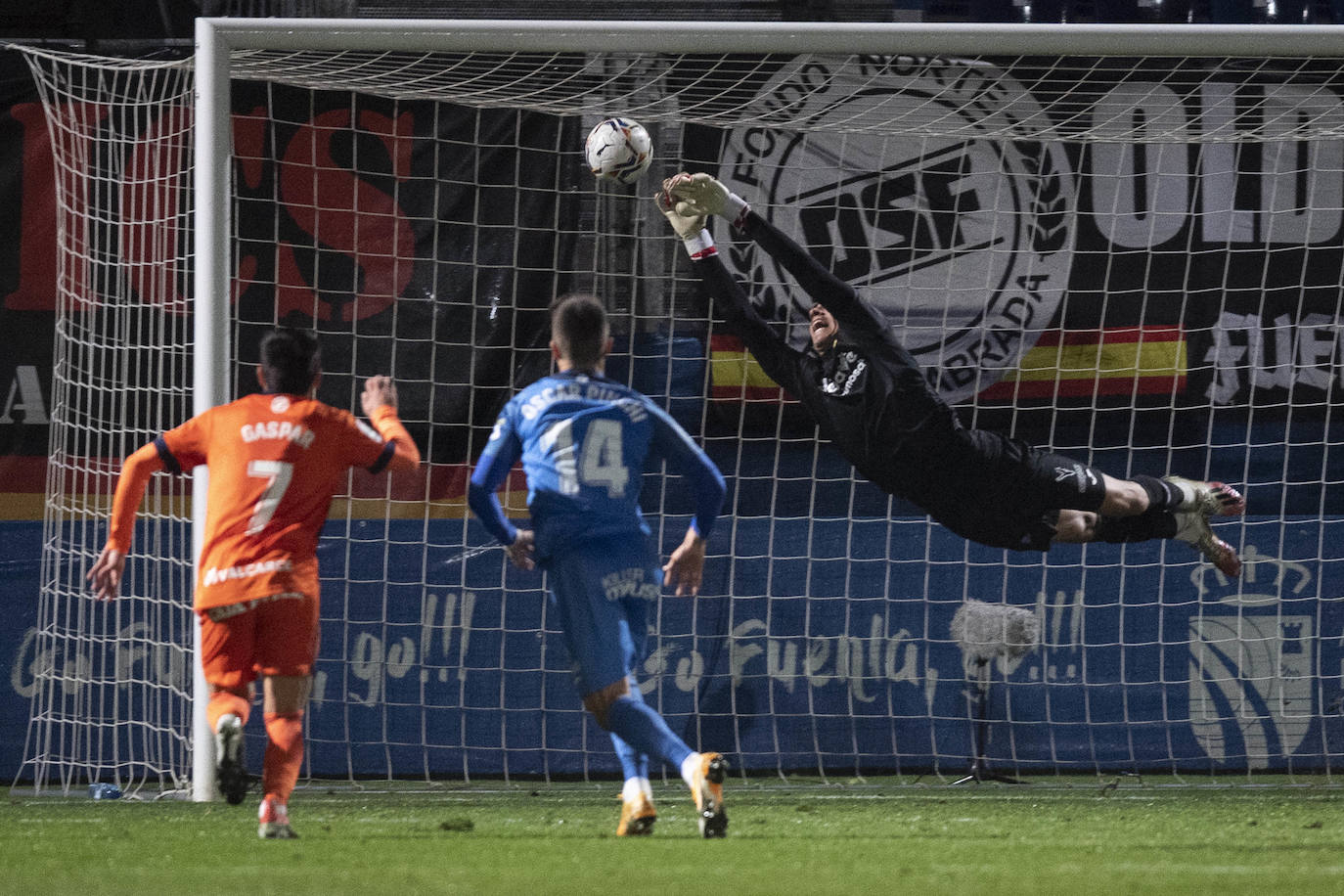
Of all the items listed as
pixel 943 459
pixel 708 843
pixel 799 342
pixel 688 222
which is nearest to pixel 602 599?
pixel 708 843

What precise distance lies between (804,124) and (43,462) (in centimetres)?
362

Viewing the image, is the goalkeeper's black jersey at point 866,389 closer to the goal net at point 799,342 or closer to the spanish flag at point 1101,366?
the goal net at point 799,342

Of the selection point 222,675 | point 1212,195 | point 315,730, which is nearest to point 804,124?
point 1212,195

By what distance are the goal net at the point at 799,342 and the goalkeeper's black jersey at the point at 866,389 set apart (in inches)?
17.0

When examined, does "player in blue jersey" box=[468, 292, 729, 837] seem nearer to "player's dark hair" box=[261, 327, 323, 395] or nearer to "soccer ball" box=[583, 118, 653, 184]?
"player's dark hair" box=[261, 327, 323, 395]

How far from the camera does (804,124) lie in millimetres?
7340

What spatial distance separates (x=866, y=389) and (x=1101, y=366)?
4.50ft

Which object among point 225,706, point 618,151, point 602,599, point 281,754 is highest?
point 618,151

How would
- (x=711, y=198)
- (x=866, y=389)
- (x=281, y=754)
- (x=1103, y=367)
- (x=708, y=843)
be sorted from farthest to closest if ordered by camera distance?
(x=1103, y=367), (x=866, y=389), (x=711, y=198), (x=281, y=754), (x=708, y=843)

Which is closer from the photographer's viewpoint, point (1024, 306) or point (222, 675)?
point (222, 675)

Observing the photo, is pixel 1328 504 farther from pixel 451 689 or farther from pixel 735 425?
pixel 451 689

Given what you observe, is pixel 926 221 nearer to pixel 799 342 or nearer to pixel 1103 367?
pixel 799 342

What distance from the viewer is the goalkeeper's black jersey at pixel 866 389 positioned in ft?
22.1

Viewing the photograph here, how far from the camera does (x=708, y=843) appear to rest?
4.20 meters
